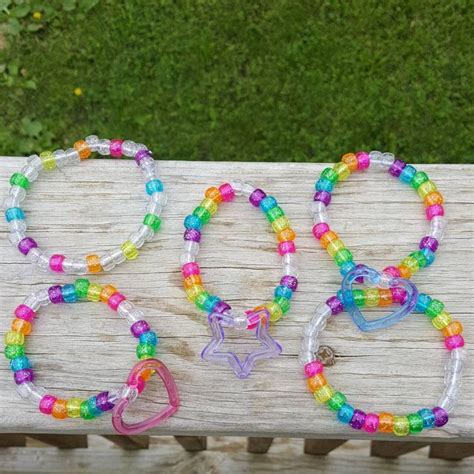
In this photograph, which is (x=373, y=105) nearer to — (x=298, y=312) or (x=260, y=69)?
(x=260, y=69)

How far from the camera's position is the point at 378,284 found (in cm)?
235

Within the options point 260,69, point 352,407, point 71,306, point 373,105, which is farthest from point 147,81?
point 352,407

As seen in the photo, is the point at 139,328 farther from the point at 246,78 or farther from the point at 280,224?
the point at 246,78

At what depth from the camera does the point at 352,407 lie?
2.28 m

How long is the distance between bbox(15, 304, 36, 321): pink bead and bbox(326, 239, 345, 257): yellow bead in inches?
42.0

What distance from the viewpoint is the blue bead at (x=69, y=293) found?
2.37m

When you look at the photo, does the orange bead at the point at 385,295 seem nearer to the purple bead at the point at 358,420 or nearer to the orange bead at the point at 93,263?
the purple bead at the point at 358,420

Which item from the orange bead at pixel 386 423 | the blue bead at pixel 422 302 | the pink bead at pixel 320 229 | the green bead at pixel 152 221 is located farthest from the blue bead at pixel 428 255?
the green bead at pixel 152 221

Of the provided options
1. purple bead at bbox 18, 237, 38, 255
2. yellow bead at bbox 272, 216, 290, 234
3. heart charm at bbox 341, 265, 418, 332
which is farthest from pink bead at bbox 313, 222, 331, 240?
purple bead at bbox 18, 237, 38, 255

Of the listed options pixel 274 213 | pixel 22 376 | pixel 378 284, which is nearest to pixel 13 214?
pixel 22 376

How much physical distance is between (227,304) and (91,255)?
526 mm

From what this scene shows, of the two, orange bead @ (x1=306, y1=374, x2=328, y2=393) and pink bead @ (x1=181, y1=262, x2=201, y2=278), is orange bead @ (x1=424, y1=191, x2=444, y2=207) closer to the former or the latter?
orange bead @ (x1=306, y1=374, x2=328, y2=393)

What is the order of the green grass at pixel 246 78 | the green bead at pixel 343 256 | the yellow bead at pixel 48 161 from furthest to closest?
the green grass at pixel 246 78 < the yellow bead at pixel 48 161 < the green bead at pixel 343 256

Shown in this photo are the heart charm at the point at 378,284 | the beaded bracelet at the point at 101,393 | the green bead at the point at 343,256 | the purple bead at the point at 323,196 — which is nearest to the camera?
the beaded bracelet at the point at 101,393
